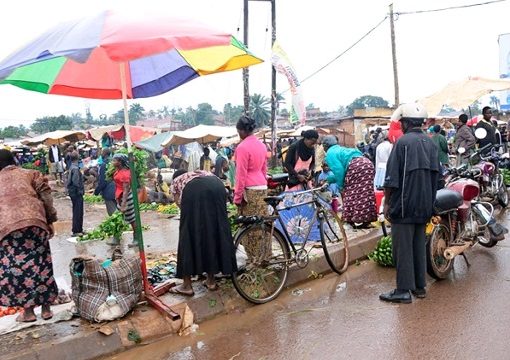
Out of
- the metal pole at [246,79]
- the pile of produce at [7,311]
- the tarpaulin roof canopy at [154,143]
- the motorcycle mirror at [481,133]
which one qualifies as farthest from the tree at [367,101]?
the pile of produce at [7,311]

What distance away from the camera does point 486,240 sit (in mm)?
6301

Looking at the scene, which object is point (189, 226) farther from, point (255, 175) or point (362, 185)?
point (362, 185)

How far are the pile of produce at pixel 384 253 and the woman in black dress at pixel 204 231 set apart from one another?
232 cm

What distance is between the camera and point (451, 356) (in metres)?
3.51

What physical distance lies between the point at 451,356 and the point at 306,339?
113 centimetres

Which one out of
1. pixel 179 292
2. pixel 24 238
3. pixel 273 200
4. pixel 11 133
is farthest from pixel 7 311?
pixel 11 133

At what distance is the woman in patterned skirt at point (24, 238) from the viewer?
389 centimetres

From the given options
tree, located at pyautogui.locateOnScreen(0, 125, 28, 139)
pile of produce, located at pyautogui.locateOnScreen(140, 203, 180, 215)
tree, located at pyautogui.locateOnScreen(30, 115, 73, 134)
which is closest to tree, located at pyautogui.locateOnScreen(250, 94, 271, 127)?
tree, located at pyautogui.locateOnScreen(30, 115, 73, 134)

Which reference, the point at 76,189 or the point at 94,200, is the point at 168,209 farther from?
the point at 94,200

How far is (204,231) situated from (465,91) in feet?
27.5

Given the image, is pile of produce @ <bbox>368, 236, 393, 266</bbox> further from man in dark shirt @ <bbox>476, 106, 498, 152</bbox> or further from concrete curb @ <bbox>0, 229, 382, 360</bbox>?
man in dark shirt @ <bbox>476, 106, 498, 152</bbox>

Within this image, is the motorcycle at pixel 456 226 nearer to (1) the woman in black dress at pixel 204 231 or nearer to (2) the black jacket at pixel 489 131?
(1) the woman in black dress at pixel 204 231

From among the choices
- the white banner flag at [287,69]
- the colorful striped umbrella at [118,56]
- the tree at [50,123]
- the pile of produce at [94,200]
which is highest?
the tree at [50,123]

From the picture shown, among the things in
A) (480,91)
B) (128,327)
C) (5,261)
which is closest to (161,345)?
(128,327)
